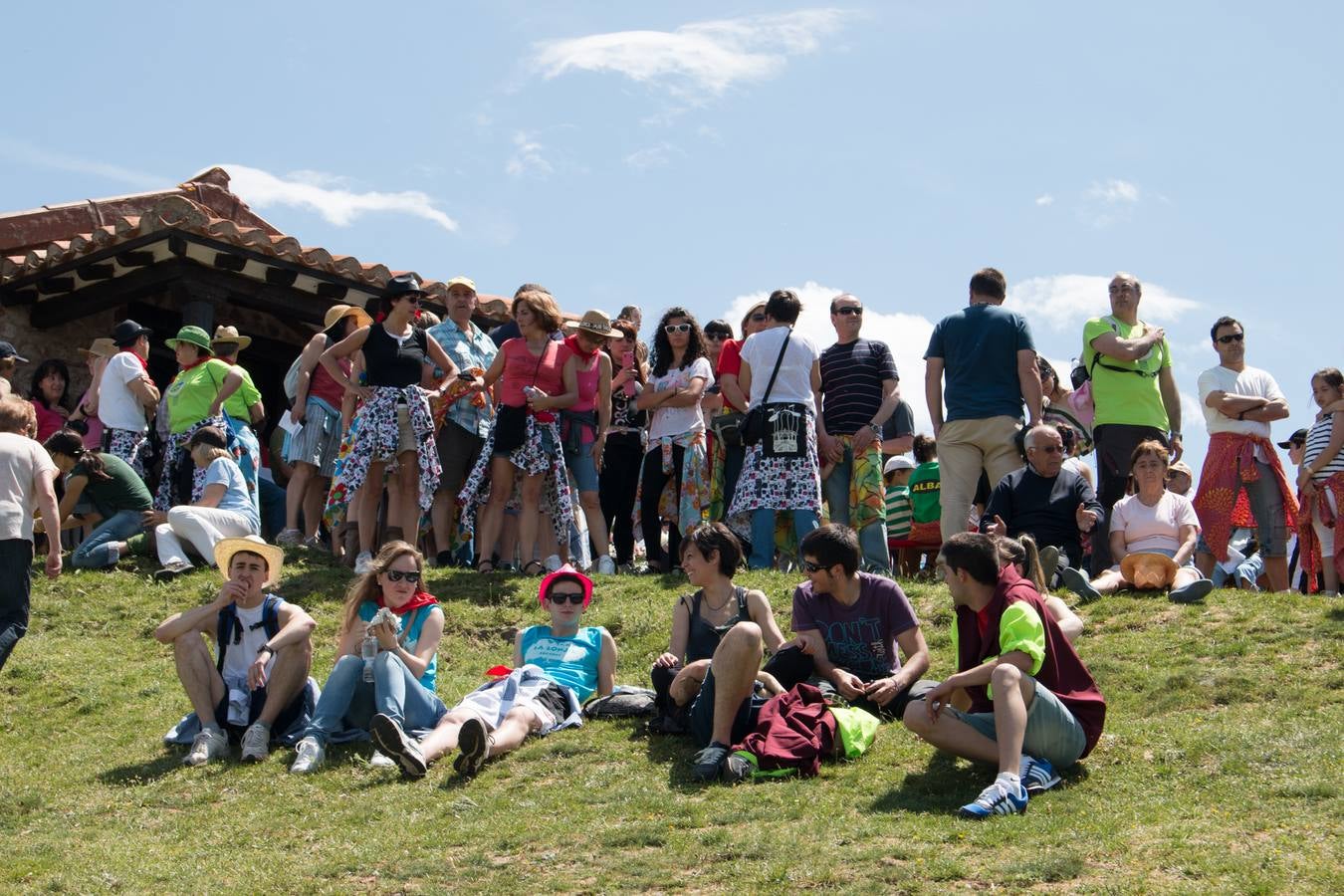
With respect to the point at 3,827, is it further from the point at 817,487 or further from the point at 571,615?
the point at 817,487

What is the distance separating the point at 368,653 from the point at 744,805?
2315mm

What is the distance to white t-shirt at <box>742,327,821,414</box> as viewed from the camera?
1113 cm

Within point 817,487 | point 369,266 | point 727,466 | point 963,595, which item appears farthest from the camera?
point 369,266

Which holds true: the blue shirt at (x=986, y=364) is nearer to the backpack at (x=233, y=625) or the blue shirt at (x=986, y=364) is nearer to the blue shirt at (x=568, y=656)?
the blue shirt at (x=568, y=656)

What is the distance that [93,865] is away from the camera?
635 cm

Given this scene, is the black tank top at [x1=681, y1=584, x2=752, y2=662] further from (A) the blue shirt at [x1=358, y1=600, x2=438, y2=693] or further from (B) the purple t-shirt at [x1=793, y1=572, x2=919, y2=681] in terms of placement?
(A) the blue shirt at [x1=358, y1=600, x2=438, y2=693]

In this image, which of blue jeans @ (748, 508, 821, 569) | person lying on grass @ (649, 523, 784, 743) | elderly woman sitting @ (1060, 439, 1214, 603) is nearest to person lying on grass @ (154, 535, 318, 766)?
person lying on grass @ (649, 523, 784, 743)

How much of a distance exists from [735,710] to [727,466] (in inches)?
184

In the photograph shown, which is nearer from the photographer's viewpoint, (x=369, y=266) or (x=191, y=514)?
(x=191, y=514)

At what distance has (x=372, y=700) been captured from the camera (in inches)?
318

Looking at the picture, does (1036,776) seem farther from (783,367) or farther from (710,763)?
(783,367)

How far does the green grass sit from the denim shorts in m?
0.16

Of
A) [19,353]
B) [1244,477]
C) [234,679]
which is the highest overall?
[19,353]

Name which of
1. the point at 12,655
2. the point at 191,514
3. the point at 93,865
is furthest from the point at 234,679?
the point at 191,514
